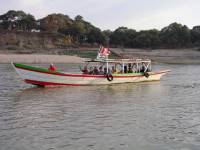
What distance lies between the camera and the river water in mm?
15594

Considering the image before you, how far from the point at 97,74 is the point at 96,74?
0.10 meters

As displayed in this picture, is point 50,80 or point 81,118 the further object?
point 50,80

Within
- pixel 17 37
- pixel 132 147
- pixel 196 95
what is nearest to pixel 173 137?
pixel 132 147

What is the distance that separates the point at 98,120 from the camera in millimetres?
19812

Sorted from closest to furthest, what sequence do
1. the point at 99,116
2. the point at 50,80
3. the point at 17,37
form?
the point at 99,116
the point at 50,80
the point at 17,37

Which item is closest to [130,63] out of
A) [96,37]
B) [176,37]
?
[176,37]

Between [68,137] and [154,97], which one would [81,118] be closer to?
[68,137]

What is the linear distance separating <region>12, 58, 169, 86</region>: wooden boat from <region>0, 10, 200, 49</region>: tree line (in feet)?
330

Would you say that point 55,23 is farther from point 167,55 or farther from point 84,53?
point 167,55

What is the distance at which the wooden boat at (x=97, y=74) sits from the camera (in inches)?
1334

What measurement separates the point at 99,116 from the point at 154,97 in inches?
364

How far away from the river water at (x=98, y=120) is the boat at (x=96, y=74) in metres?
2.80

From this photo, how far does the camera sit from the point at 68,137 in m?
16.4

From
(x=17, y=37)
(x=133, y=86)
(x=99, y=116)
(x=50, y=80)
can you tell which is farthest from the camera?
(x=17, y=37)
